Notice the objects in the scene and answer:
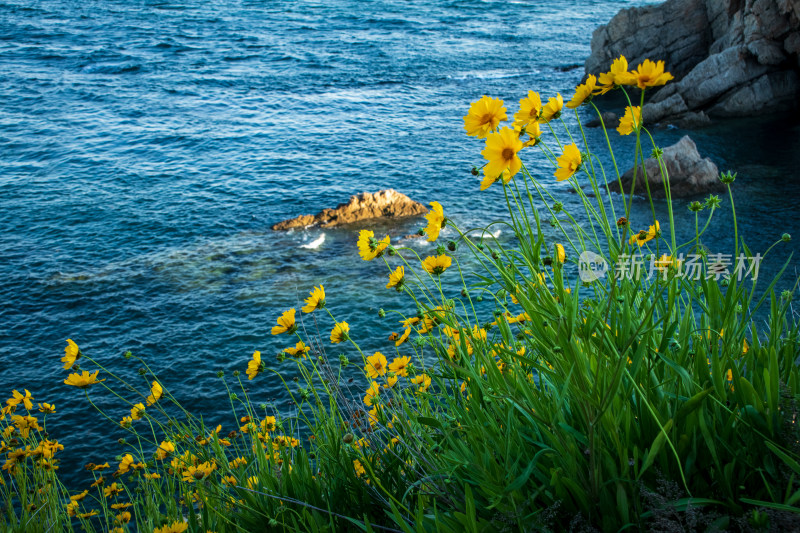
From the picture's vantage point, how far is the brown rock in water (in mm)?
12195

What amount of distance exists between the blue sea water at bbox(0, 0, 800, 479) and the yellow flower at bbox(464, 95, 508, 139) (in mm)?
5760

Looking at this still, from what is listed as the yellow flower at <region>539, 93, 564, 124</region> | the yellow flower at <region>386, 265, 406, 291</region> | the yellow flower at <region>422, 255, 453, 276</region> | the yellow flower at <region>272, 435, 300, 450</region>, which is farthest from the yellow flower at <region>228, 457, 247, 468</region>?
the yellow flower at <region>539, 93, 564, 124</region>

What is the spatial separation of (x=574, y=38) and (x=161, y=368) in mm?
→ 24982

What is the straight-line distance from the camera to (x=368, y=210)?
12.4m

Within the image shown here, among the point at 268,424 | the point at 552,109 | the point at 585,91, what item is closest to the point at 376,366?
the point at 268,424

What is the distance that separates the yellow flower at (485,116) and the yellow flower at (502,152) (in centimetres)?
24

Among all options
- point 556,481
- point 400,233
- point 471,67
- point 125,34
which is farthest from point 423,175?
point 125,34

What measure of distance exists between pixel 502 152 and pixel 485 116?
1.01 feet

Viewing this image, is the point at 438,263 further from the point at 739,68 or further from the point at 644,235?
the point at 739,68

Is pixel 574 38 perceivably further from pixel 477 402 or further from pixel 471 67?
pixel 477 402

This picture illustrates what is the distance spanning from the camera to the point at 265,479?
9.71 feet

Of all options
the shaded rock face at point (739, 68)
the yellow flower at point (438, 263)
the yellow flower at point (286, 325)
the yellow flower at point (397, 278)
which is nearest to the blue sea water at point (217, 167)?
the shaded rock face at point (739, 68)

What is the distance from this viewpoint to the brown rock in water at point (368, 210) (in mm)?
12195

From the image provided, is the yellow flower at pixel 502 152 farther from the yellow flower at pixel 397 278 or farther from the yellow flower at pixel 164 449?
the yellow flower at pixel 164 449
